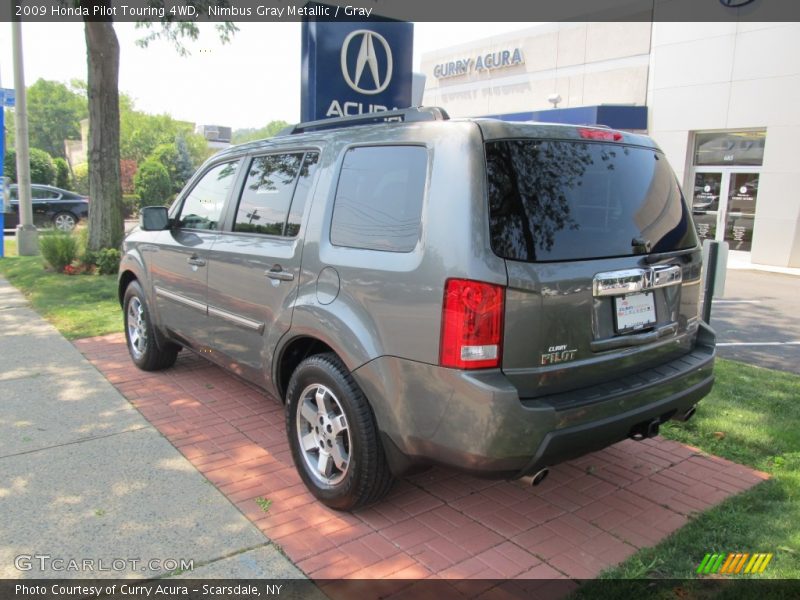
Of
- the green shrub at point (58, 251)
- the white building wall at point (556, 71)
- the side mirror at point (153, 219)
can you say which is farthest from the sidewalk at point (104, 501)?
the white building wall at point (556, 71)

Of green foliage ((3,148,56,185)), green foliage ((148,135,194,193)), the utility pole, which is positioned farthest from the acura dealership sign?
green foliage ((148,135,194,193))

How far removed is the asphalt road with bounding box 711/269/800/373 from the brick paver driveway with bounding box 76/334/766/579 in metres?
3.36

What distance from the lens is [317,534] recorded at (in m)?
3.18

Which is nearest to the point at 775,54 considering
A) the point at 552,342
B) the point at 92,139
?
the point at 92,139

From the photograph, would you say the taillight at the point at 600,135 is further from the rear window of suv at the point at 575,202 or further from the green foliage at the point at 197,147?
the green foliage at the point at 197,147

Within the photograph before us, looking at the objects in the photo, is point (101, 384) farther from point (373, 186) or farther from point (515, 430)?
point (515, 430)

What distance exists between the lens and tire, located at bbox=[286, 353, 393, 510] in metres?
3.10

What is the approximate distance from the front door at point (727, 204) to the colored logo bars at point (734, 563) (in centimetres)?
1556

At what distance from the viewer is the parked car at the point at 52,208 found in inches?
782

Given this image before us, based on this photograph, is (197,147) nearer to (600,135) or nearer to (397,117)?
(397,117)

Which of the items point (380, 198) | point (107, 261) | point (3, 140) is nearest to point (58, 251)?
point (107, 261)

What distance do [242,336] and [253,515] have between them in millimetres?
1186

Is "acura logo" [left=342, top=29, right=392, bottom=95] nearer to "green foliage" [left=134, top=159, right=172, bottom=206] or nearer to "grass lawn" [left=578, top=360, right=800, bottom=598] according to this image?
"grass lawn" [left=578, top=360, right=800, bottom=598]

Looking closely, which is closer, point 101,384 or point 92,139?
point 101,384
